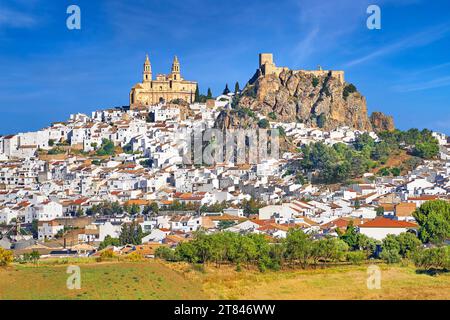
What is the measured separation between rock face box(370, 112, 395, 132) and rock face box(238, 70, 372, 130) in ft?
12.6

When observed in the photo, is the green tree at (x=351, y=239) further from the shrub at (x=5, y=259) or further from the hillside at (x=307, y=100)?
the hillside at (x=307, y=100)

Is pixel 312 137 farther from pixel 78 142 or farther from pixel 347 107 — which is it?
pixel 78 142

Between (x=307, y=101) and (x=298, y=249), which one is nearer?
(x=298, y=249)

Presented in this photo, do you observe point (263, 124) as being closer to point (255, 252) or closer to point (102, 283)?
point (255, 252)

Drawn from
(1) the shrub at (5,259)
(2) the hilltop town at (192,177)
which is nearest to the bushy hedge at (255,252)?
(2) the hilltop town at (192,177)

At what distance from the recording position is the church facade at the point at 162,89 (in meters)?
93.4

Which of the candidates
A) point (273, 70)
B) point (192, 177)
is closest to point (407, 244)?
point (192, 177)

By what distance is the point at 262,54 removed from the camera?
91.6 meters

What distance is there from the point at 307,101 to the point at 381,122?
36.1 ft

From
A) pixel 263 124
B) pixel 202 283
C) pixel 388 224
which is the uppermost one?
pixel 263 124

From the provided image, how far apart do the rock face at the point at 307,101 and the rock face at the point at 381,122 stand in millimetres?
3850

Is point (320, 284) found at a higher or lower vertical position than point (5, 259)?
lower

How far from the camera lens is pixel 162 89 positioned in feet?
308
